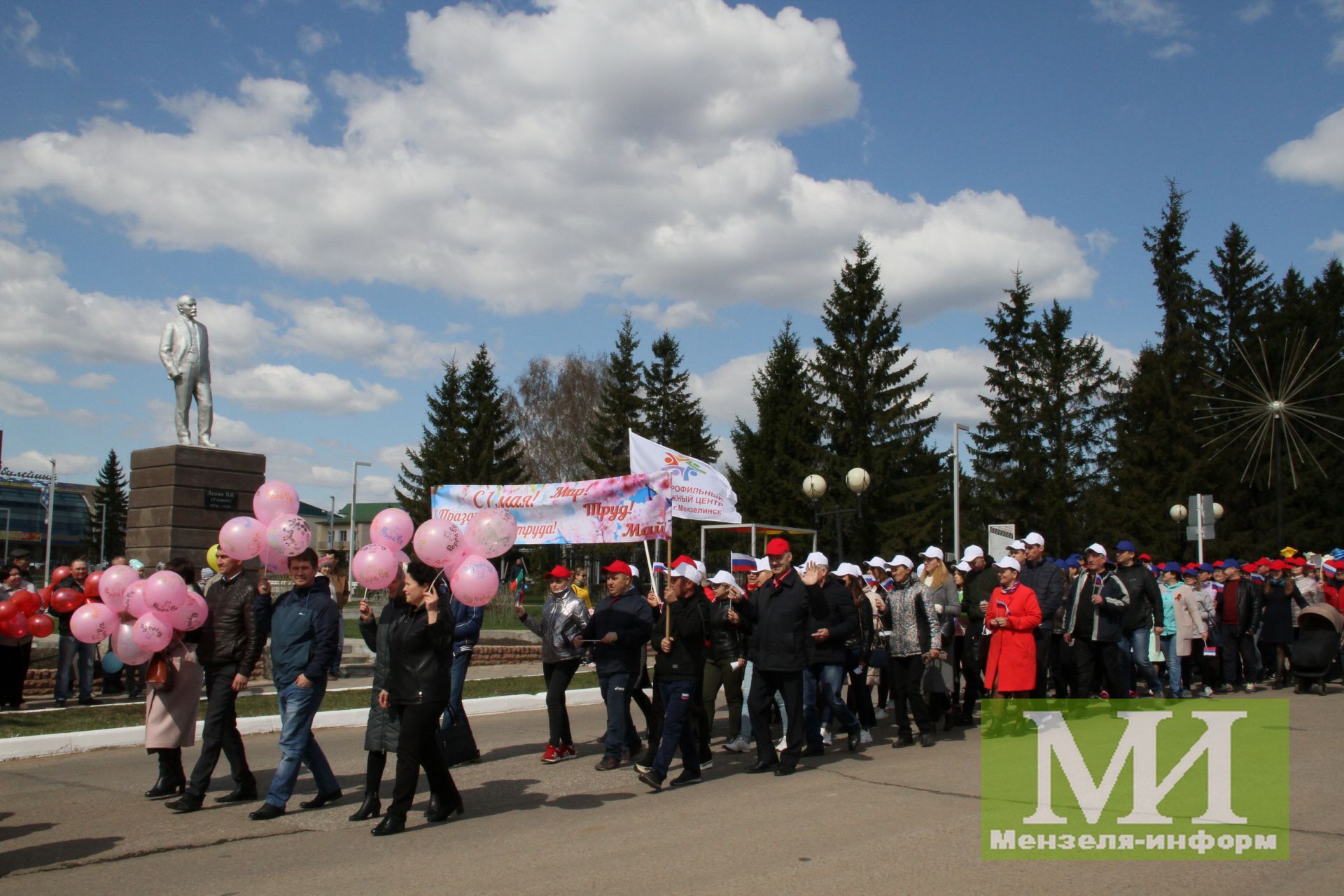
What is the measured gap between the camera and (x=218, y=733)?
7727mm

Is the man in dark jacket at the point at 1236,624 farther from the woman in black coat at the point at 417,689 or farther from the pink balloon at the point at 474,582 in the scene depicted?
the woman in black coat at the point at 417,689

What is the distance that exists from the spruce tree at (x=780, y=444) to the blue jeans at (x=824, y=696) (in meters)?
35.4

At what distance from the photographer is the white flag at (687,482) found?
1209cm

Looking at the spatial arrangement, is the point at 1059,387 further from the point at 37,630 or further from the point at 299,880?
the point at 299,880

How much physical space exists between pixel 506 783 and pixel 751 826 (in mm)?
2628

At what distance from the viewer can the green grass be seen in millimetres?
11438

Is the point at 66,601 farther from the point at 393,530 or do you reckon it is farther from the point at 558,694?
the point at 558,694

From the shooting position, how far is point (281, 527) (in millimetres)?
8188

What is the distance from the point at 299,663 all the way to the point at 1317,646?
1370 cm

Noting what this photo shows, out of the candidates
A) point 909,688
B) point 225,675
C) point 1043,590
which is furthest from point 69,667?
point 1043,590

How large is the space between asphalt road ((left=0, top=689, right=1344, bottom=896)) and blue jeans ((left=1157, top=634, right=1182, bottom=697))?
468 centimetres

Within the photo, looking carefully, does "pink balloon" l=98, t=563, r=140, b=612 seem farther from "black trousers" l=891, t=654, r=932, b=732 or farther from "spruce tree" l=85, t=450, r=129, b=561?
"spruce tree" l=85, t=450, r=129, b=561

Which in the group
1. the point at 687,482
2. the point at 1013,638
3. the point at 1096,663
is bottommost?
the point at 1096,663

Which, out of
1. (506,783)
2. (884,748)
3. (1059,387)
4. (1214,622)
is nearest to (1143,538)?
(1059,387)
